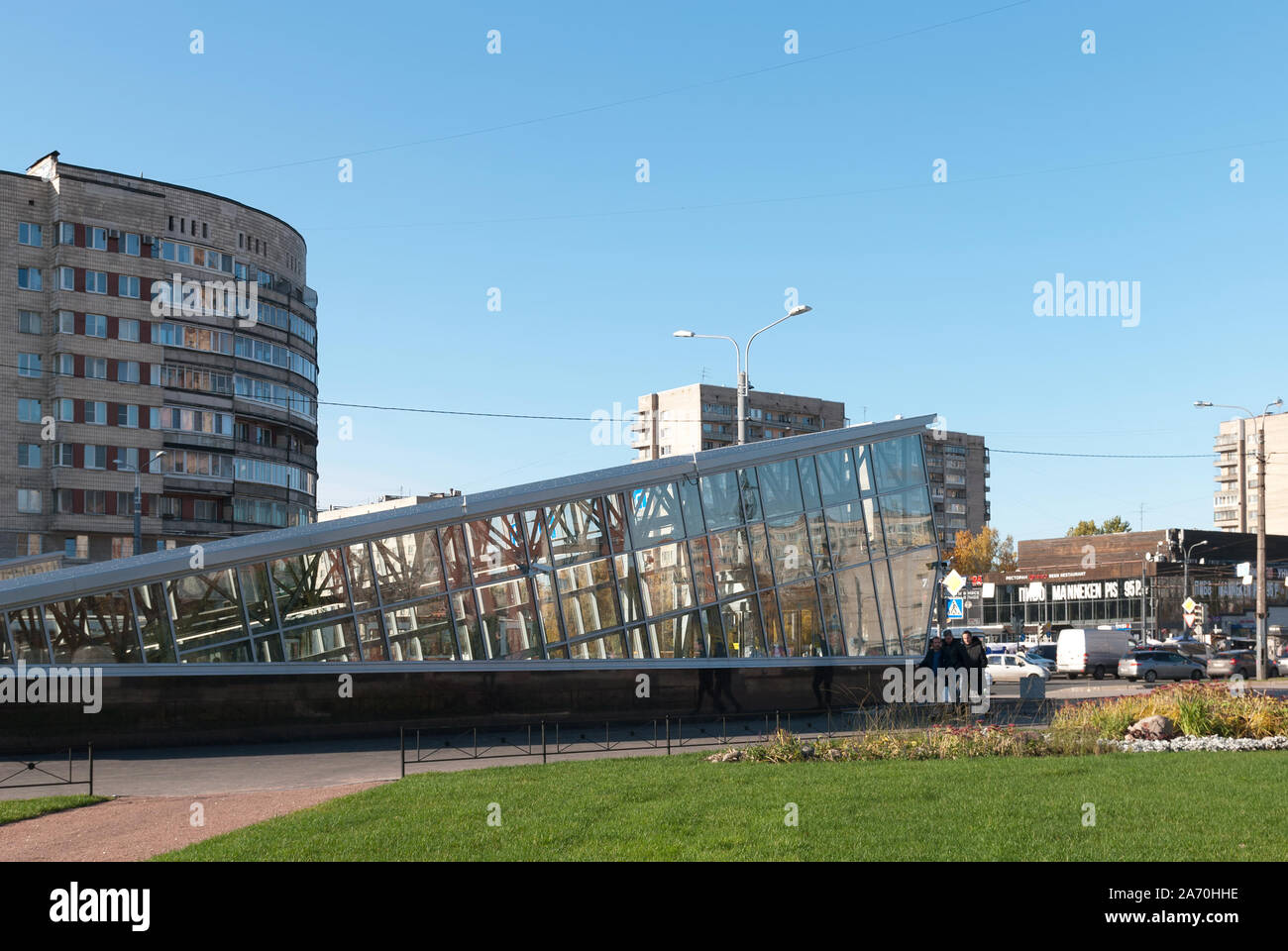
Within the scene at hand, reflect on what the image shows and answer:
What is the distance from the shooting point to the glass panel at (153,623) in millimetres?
22344

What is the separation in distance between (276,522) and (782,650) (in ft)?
173

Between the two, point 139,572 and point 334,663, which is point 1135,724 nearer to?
point 334,663

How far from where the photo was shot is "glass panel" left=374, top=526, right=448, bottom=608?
24.2 meters

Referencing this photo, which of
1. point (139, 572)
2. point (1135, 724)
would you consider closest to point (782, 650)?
point (1135, 724)

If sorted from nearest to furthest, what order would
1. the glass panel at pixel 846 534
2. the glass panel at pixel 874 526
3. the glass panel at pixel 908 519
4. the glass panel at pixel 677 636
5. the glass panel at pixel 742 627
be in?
the glass panel at pixel 677 636 → the glass panel at pixel 742 627 → the glass panel at pixel 846 534 → the glass panel at pixel 874 526 → the glass panel at pixel 908 519

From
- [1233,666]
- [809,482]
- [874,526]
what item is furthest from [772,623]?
[1233,666]

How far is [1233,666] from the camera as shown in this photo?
5431 centimetres

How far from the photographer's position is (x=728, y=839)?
10.7 meters

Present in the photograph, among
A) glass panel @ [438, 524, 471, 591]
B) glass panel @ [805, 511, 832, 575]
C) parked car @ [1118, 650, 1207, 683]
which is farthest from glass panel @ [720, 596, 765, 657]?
parked car @ [1118, 650, 1207, 683]

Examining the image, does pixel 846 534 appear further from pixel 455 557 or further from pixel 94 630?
pixel 94 630

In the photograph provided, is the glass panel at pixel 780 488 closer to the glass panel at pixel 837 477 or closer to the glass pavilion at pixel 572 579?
the glass pavilion at pixel 572 579

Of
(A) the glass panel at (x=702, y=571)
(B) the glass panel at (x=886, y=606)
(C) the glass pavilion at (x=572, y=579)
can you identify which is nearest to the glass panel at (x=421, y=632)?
(C) the glass pavilion at (x=572, y=579)

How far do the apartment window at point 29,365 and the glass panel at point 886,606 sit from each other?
184ft
